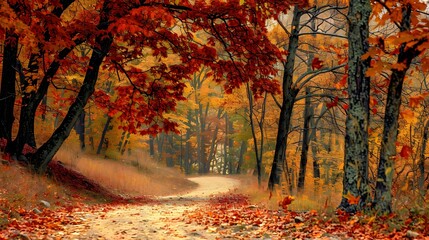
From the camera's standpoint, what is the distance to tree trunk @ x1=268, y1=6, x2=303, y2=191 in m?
11.5

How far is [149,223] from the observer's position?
745 cm

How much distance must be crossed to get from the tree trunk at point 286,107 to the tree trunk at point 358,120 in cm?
541

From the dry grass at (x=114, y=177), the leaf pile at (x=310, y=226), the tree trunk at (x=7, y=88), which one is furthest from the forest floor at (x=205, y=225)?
the dry grass at (x=114, y=177)

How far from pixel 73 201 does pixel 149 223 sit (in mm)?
4217

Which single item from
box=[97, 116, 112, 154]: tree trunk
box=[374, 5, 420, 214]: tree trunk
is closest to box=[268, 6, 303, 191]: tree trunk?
box=[374, 5, 420, 214]: tree trunk

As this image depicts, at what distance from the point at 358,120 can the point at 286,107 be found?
5.59 metres

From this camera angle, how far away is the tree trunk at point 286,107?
1152 centimetres

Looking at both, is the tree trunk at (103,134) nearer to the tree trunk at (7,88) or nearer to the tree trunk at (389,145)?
→ the tree trunk at (7,88)

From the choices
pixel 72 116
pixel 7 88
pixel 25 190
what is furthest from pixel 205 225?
pixel 7 88

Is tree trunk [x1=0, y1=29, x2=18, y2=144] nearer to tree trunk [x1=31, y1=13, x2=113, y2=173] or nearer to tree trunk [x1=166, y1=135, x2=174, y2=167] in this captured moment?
tree trunk [x1=31, y1=13, x2=113, y2=173]

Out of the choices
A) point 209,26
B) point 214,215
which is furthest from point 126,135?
point 214,215

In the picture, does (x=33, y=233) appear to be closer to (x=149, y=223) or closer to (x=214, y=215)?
(x=149, y=223)

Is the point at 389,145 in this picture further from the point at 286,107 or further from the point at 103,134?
the point at 103,134

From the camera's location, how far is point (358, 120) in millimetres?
5949
